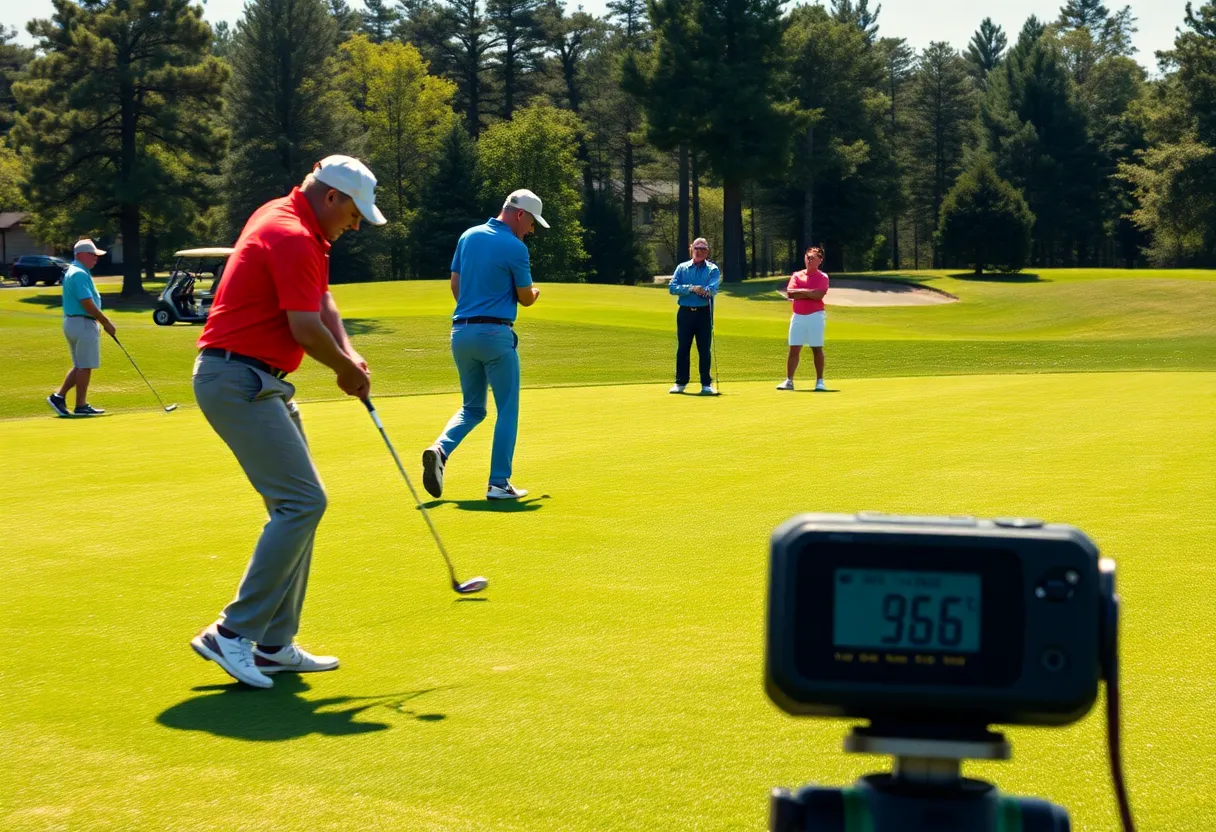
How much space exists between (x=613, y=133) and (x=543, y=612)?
84.3 meters

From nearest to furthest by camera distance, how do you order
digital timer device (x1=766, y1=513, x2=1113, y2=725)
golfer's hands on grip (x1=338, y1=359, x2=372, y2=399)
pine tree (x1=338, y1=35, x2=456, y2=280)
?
digital timer device (x1=766, y1=513, x2=1113, y2=725) → golfer's hands on grip (x1=338, y1=359, x2=372, y2=399) → pine tree (x1=338, y1=35, x2=456, y2=280)

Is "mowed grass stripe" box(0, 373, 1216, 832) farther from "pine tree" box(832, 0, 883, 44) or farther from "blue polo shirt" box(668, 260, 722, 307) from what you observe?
"pine tree" box(832, 0, 883, 44)

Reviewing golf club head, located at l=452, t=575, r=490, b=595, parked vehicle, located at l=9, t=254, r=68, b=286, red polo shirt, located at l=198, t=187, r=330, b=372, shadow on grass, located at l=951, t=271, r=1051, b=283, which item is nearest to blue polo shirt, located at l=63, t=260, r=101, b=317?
golf club head, located at l=452, t=575, r=490, b=595

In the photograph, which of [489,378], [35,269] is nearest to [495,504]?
[489,378]

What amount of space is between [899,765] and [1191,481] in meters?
9.03

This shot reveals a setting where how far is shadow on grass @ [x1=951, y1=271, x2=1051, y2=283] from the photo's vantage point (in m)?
59.8

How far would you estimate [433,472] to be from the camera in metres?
9.91

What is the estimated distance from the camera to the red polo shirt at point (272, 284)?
5.48 metres

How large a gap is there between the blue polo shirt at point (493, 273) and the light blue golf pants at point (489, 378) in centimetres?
14

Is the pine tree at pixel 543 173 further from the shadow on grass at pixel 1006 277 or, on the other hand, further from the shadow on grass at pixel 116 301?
the shadow on grass at pixel 116 301

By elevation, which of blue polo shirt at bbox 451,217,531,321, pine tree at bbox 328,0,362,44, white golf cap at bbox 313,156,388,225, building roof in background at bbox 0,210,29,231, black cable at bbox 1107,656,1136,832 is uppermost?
pine tree at bbox 328,0,362,44

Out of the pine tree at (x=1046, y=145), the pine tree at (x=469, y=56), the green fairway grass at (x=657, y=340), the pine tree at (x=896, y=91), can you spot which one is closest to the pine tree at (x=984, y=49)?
the pine tree at (x=896, y=91)

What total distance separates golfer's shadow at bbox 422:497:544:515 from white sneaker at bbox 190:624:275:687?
4047 mm

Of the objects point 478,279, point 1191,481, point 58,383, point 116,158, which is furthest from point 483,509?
point 116,158
